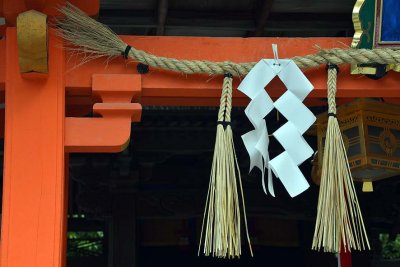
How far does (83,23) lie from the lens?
8.25 ft

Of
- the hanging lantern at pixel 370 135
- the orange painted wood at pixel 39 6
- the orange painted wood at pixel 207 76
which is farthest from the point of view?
the hanging lantern at pixel 370 135

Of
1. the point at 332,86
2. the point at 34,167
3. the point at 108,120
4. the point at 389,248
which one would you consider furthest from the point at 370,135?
the point at 389,248

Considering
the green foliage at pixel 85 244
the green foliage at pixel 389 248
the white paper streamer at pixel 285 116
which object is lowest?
the green foliage at pixel 389 248

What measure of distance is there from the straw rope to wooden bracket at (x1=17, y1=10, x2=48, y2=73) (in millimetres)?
147

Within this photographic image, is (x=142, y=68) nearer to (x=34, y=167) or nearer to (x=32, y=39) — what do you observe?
(x=32, y=39)

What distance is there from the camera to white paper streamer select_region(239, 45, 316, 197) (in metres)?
2.42

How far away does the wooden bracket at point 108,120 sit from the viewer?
247cm

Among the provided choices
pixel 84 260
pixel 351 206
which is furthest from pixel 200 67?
pixel 84 260

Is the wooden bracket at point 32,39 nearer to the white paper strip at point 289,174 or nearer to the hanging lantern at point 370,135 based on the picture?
the white paper strip at point 289,174

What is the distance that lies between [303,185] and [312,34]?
1.02m

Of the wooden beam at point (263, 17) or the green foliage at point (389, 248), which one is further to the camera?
the green foliage at point (389, 248)

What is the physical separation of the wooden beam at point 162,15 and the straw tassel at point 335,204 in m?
0.75

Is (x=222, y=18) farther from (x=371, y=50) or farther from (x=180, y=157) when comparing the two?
(x=180, y=157)

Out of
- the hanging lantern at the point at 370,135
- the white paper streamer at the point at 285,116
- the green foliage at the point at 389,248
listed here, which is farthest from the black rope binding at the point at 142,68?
the green foliage at the point at 389,248
